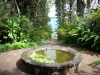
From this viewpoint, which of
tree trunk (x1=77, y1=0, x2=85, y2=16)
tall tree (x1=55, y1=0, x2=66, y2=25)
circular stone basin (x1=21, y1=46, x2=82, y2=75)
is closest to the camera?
circular stone basin (x1=21, y1=46, x2=82, y2=75)

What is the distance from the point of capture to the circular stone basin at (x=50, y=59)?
184 inches

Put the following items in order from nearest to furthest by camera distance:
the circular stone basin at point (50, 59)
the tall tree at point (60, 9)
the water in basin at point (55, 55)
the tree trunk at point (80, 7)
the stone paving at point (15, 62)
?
the circular stone basin at point (50, 59) → the stone paving at point (15, 62) → the water in basin at point (55, 55) → the tree trunk at point (80, 7) → the tall tree at point (60, 9)

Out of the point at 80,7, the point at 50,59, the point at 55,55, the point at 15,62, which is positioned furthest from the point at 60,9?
the point at 15,62

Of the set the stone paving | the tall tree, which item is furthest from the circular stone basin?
the tall tree

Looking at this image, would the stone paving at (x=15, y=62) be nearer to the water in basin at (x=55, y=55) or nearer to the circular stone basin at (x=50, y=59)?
the circular stone basin at (x=50, y=59)

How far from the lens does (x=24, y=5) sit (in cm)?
1183

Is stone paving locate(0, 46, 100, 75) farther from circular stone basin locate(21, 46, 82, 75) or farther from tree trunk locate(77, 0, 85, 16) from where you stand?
tree trunk locate(77, 0, 85, 16)

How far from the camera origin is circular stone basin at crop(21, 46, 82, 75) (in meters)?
4.66

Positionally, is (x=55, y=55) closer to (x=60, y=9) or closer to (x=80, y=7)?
(x=80, y=7)

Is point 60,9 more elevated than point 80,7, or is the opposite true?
point 80,7

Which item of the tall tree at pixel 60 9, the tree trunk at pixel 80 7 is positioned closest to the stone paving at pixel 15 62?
the tree trunk at pixel 80 7

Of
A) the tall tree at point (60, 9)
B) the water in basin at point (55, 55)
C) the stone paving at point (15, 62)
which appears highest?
the tall tree at point (60, 9)

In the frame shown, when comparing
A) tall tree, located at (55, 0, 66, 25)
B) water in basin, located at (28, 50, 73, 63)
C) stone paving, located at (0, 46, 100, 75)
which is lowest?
stone paving, located at (0, 46, 100, 75)

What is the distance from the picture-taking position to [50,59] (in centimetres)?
561
